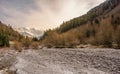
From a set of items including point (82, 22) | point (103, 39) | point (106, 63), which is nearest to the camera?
point (106, 63)

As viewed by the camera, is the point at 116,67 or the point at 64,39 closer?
the point at 116,67

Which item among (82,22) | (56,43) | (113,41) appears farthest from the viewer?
(82,22)

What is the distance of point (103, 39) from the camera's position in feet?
227

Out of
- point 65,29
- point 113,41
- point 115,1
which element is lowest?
point 113,41

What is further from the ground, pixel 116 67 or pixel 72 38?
pixel 72 38

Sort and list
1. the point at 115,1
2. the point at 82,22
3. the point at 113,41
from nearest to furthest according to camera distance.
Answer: the point at 113,41 → the point at 82,22 → the point at 115,1

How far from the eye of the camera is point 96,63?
95.2 feet

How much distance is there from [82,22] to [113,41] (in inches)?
4256

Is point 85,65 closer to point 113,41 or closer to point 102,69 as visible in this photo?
point 102,69

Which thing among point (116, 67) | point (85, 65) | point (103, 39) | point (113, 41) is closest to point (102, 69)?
point (116, 67)

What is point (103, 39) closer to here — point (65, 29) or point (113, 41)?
point (113, 41)

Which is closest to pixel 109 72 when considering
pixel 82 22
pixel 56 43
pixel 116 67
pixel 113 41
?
pixel 116 67

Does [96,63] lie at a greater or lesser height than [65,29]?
lesser

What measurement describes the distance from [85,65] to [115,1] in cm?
17660
